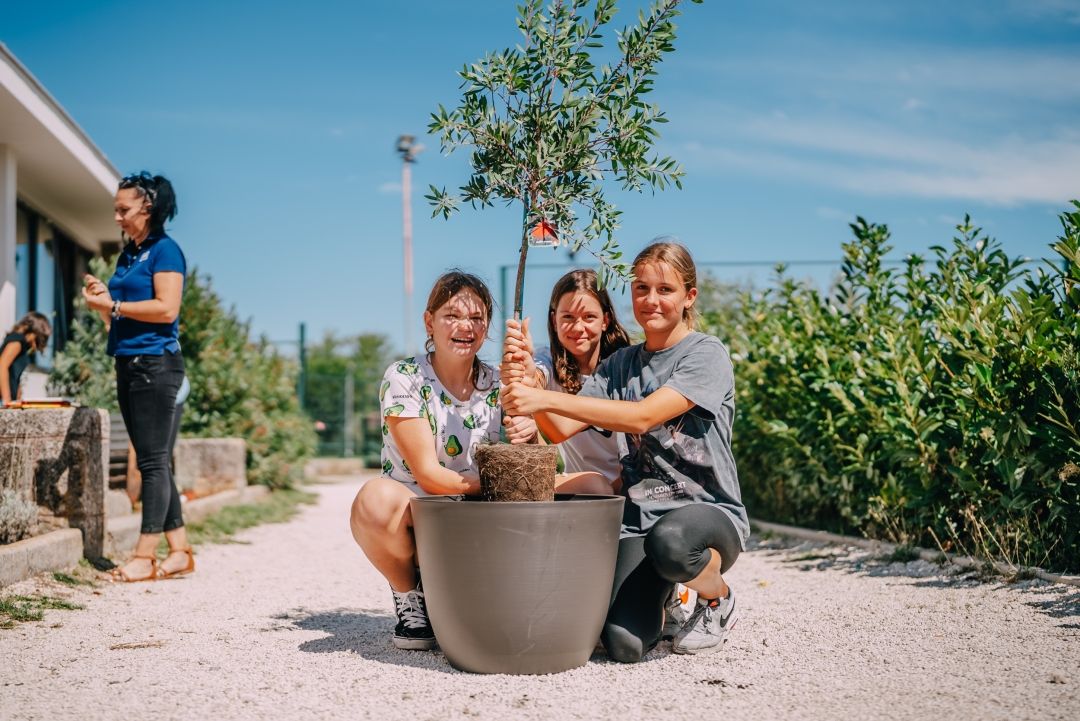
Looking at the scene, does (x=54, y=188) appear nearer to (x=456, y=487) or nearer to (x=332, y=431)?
(x=332, y=431)

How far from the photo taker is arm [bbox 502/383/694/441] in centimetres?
294

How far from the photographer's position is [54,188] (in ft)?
34.1

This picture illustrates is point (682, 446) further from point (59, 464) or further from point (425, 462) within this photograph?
point (59, 464)

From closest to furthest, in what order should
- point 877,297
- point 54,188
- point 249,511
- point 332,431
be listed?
point 877,297 → point 249,511 → point 54,188 → point 332,431

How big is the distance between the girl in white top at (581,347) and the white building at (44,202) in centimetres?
537

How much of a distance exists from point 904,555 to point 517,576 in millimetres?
2954

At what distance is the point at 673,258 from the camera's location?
3.33 meters

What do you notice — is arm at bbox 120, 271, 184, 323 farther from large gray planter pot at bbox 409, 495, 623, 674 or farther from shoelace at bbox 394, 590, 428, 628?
large gray planter pot at bbox 409, 495, 623, 674

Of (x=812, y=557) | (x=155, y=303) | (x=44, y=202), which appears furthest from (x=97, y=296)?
(x=44, y=202)

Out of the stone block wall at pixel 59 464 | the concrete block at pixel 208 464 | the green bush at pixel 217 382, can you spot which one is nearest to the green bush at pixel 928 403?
the stone block wall at pixel 59 464

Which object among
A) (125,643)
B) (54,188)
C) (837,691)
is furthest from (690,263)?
(54,188)

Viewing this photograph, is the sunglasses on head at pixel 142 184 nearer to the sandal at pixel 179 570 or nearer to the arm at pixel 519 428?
the sandal at pixel 179 570

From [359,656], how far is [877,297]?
13.3ft

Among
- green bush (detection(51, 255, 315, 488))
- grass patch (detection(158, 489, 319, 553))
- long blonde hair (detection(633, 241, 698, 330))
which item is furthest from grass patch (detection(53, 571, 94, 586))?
green bush (detection(51, 255, 315, 488))
